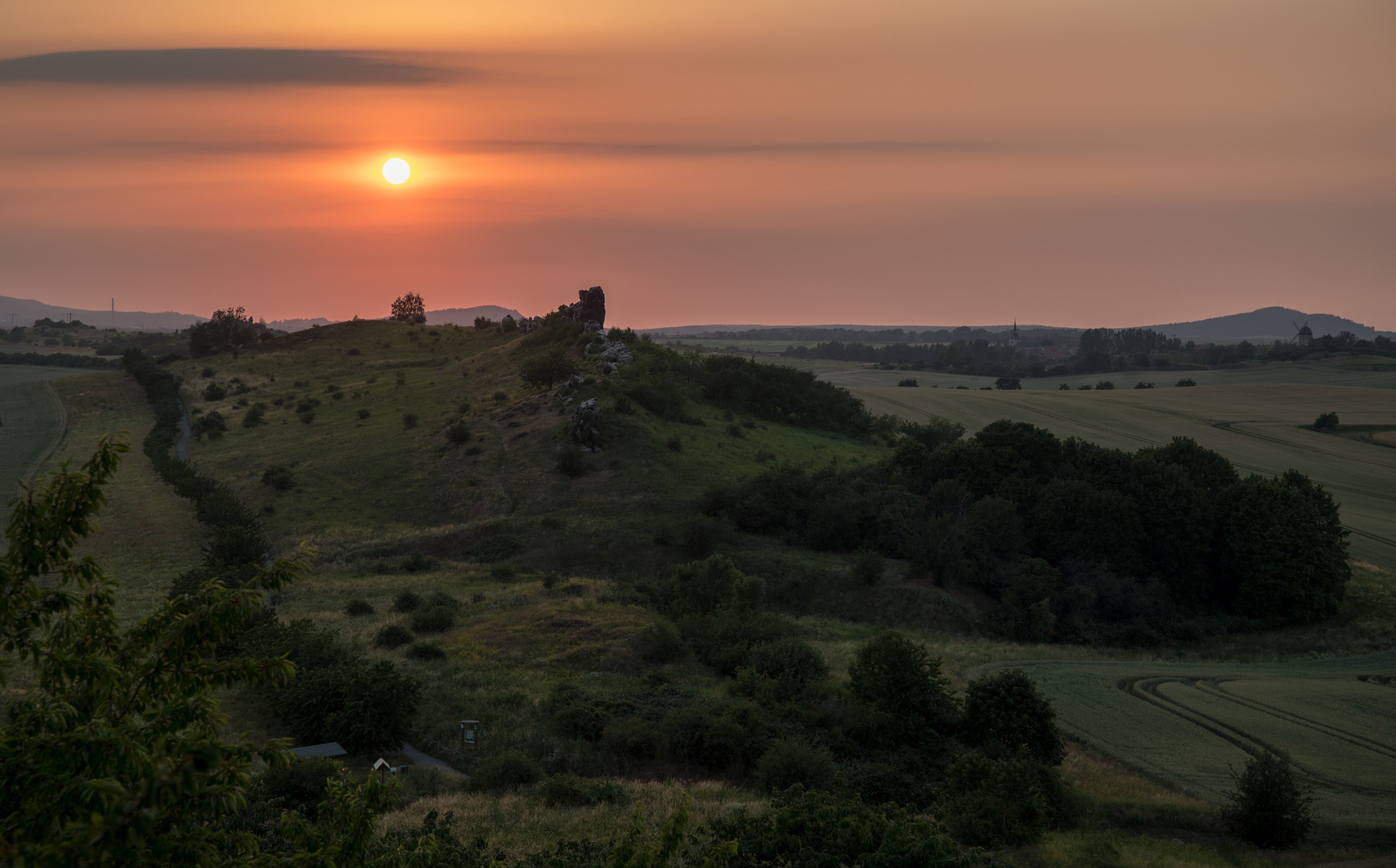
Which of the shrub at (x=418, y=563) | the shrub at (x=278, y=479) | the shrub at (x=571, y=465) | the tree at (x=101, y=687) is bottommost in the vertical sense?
the shrub at (x=418, y=563)

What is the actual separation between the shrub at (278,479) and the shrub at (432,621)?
37574 millimetres

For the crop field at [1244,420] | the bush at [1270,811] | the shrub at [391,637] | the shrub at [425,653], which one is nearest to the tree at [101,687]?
the bush at [1270,811]

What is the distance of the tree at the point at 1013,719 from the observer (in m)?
27.7

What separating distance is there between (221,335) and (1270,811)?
159m

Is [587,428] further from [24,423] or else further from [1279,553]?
[24,423]

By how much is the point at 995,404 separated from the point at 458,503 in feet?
281

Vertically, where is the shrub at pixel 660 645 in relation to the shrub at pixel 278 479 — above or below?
below

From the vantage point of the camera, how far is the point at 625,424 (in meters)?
77.2

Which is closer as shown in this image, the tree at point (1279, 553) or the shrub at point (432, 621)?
the shrub at point (432, 621)

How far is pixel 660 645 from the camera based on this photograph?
126 feet

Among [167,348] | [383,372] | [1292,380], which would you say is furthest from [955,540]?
[167,348]

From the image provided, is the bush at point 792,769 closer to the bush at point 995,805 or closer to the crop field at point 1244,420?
the bush at point 995,805

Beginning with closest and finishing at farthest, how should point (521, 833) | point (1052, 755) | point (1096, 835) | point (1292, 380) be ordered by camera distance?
point (521, 833), point (1096, 835), point (1052, 755), point (1292, 380)

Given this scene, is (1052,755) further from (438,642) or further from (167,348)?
(167,348)
